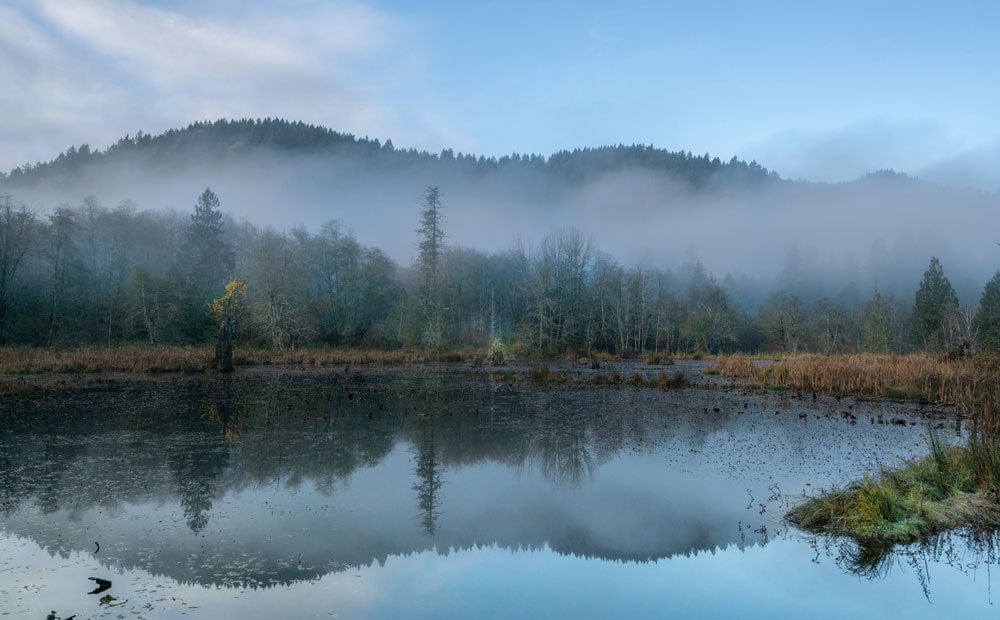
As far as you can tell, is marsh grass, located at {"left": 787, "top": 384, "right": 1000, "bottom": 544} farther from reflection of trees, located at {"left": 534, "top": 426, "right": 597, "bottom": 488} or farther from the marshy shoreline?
reflection of trees, located at {"left": 534, "top": 426, "right": 597, "bottom": 488}

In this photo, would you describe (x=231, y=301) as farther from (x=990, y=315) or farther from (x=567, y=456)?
(x=990, y=315)

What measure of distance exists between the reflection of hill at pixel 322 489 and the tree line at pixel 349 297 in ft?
133

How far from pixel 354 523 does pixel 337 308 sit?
194 ft

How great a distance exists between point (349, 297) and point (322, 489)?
188 ft

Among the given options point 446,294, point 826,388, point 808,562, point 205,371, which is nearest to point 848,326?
point 446,294

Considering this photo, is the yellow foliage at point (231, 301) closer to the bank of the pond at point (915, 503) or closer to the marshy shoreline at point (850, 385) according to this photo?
the marshy shoreline at point (850, 385)

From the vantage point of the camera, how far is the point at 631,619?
245 inches

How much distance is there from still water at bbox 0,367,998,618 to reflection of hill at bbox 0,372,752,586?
0.17ft

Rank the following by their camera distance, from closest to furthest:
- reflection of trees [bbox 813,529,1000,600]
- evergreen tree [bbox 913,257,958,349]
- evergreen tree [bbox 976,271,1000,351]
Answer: reflection of trees [bbox 813,529,1000,600] < evergreen tree [bbox 976,271,1000,351] < evergreen tree [bbox 913,257,958,349]

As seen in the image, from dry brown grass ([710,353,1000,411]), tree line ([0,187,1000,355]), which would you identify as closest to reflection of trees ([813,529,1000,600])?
dry brown grass ([710,353,1000,411])

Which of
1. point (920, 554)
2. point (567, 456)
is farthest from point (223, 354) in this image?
point (920, 554)

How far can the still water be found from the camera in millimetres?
6594

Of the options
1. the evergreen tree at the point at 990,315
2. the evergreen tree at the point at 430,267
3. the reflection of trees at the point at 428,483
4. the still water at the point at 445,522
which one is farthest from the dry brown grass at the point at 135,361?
the evergreen tree at the point at 990,315

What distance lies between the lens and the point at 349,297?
66.1 meters
